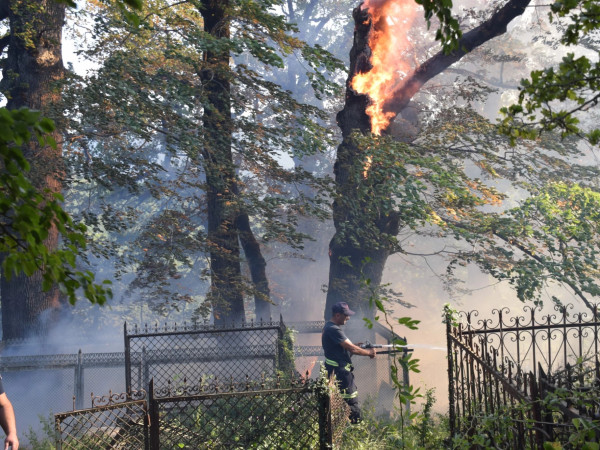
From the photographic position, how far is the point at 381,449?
7871mm

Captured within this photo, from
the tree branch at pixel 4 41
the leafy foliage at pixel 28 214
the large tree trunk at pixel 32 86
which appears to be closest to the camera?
the leafy foliage at pixel 28 214

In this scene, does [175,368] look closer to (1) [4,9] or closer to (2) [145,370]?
(2) [145,370]

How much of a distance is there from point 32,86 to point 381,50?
355 inches

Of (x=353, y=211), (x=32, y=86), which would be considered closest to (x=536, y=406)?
(x=353, y=211)

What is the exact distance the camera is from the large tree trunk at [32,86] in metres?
15.4

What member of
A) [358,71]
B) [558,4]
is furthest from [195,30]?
[558,4]

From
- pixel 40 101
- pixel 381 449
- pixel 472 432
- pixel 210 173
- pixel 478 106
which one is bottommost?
pixel 381 449

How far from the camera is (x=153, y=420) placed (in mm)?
6688

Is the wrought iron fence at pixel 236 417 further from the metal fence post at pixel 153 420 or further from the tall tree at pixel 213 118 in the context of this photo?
the tall tree at pixel 213 118

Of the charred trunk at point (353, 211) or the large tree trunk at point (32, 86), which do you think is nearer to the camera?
the large tree trunk at point (32, 86)

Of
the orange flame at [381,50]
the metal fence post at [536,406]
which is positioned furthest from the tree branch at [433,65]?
the metal fence post at [536,406]

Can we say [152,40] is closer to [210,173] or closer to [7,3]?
[7,3]

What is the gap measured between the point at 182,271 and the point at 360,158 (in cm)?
2573

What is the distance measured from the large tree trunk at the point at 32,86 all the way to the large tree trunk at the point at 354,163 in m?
7.01
